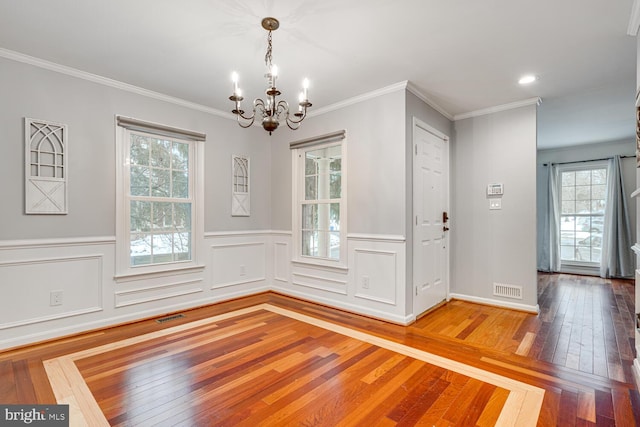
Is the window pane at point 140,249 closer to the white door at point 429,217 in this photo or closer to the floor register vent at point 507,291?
the white door at point 429,217

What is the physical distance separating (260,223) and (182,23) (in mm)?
2811

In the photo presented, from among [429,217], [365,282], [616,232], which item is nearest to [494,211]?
[429,217]

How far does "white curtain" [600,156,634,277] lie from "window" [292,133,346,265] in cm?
527

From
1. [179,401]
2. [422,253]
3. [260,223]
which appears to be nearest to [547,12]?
[422,253]

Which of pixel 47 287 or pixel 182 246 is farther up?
pixel 182 246

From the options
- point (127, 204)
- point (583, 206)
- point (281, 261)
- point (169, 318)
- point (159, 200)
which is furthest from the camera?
point (583, 206)

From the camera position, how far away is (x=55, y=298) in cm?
291

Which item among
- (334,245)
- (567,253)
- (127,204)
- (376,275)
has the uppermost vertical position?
(127,204)

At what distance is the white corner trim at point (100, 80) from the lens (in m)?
2.72

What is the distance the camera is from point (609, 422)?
69.4 inches

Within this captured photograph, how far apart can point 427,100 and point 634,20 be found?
177 cm

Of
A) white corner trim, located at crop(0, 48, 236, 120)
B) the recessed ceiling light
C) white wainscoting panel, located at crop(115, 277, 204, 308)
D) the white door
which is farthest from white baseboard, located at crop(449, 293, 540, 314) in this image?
white corner trim, located at crop(0, 48, 236, 120)

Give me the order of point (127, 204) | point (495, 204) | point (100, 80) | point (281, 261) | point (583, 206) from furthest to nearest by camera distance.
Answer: point (583, 206)
point (281, 261)
point (495, 204)
point (127, 204)
point (100, 80)

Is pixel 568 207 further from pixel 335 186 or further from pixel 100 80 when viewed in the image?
pixel 100 80
